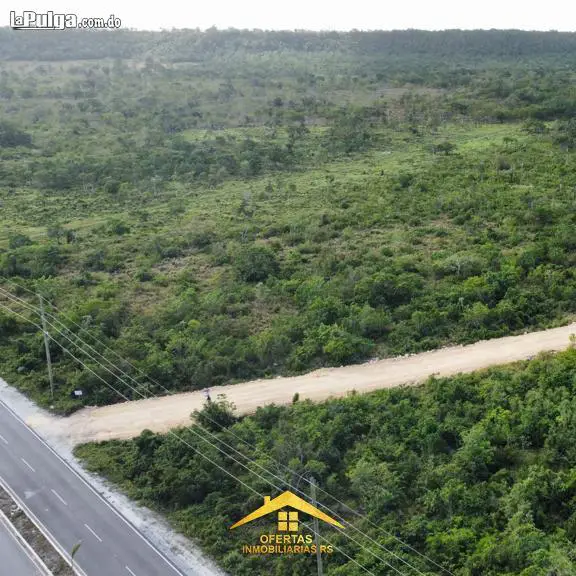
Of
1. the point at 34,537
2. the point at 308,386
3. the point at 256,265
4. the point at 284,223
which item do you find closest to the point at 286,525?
the point at 308,386

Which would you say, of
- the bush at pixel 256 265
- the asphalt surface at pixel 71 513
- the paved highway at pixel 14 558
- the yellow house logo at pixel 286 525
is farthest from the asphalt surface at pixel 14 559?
the bush at pixel 256 265

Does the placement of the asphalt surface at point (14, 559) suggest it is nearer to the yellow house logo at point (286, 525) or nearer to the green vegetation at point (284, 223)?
the yellow house logo at point (286, 525)

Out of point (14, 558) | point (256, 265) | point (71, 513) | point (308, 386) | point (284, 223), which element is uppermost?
point (284, 223)

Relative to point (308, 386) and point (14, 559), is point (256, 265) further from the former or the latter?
point (14, 559)

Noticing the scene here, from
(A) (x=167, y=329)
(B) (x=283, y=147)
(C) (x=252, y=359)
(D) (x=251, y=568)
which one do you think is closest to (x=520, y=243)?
(C) (x=252, y=359)

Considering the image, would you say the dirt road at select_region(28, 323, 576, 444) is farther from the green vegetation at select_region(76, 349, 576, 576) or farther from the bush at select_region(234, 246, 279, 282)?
the bush at select_region(234, 246, 279, 282)

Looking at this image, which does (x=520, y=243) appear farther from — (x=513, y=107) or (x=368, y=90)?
(x=368, y=90)

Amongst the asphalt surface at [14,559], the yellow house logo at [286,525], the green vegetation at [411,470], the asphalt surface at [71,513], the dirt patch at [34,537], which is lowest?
the asphalt surface at [14,559]
